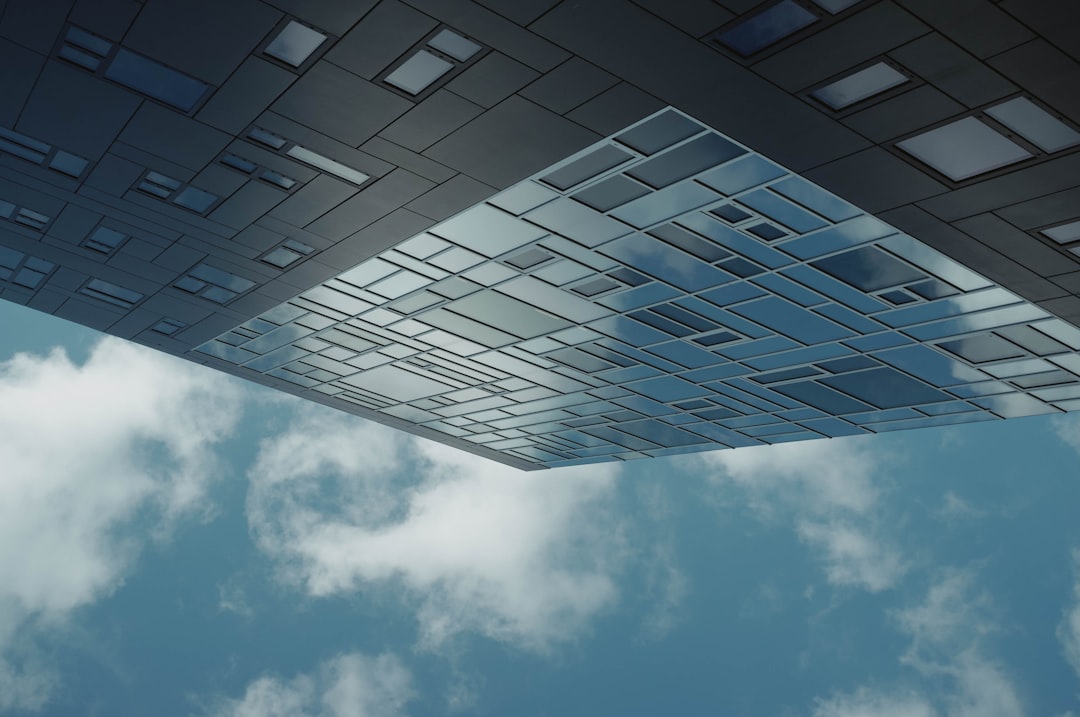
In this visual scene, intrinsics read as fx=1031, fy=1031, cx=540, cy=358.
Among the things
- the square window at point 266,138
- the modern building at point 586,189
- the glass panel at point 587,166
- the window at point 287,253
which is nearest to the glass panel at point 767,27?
the modern building at point 586,189

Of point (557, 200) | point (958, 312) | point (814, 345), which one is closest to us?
point (557, 200)

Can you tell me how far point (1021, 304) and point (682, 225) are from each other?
805 cm

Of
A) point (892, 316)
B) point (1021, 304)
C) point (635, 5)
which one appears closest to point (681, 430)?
point (892, 316)

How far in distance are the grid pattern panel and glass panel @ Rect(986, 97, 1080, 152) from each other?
4728mm

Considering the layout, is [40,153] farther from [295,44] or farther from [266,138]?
[295,44]

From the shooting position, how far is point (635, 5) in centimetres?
1548

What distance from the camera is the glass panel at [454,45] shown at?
17.0 metres

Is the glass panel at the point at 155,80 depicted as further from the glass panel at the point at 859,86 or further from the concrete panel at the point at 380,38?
the glass panel at the point at 859,86

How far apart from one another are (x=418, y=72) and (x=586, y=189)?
5.37 meters

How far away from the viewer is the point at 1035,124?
16.4m

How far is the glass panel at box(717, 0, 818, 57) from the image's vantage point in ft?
49.8

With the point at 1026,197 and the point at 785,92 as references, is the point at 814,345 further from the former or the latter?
the point at 785,92

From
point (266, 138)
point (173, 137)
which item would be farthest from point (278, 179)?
point (173, 137)

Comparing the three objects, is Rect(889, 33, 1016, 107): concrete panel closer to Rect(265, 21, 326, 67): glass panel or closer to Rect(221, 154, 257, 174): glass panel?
Rect(265, 21, 326, 67): glass panel
